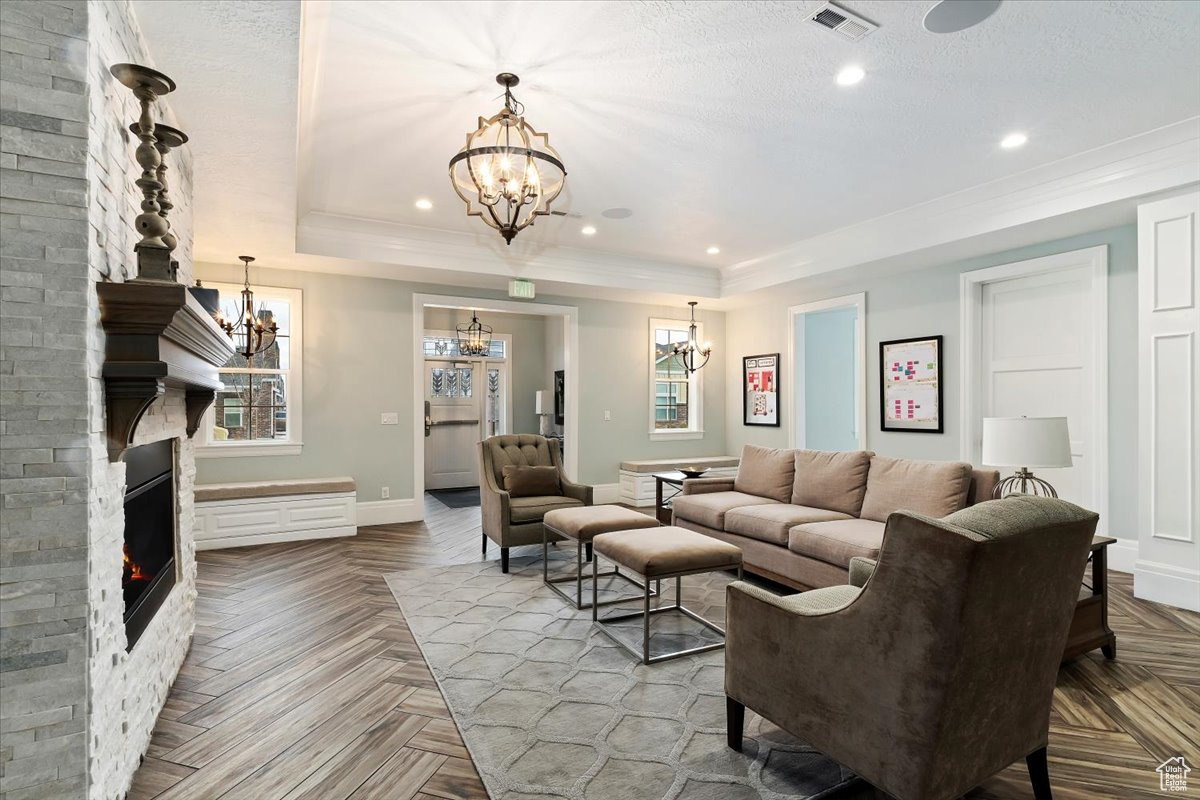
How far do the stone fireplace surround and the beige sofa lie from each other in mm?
3114

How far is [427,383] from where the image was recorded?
28.6 feet

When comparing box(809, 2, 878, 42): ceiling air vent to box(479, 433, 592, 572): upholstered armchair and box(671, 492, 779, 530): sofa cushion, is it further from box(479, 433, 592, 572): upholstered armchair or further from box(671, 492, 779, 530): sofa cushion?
box(479, 433, 592, 572): upholstered armchair

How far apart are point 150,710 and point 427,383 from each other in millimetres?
6767

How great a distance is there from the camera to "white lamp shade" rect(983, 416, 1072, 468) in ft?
9.78

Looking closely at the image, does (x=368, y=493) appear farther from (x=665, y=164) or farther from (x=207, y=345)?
(x=665, y=164)

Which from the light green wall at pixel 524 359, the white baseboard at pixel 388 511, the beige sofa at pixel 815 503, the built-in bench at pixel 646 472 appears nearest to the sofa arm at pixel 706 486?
the beige sofa at pixel 815 503

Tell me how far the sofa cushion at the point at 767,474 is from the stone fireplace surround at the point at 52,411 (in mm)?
3926

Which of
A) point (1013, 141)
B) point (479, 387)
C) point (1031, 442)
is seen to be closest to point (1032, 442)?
point (1031, 442)

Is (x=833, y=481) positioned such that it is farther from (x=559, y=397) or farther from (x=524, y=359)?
(x=524, y=359)

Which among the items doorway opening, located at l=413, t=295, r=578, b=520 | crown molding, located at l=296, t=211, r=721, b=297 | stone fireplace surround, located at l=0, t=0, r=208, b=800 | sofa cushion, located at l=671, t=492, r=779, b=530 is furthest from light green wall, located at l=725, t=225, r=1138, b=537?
stone fireplace surround, located at l=0, t=0, r=208, b=800

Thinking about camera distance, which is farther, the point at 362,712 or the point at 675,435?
the point at 675,435

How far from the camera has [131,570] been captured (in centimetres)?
204

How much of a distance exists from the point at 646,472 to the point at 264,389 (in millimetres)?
4089

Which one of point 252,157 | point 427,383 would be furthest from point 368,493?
point 252,157
